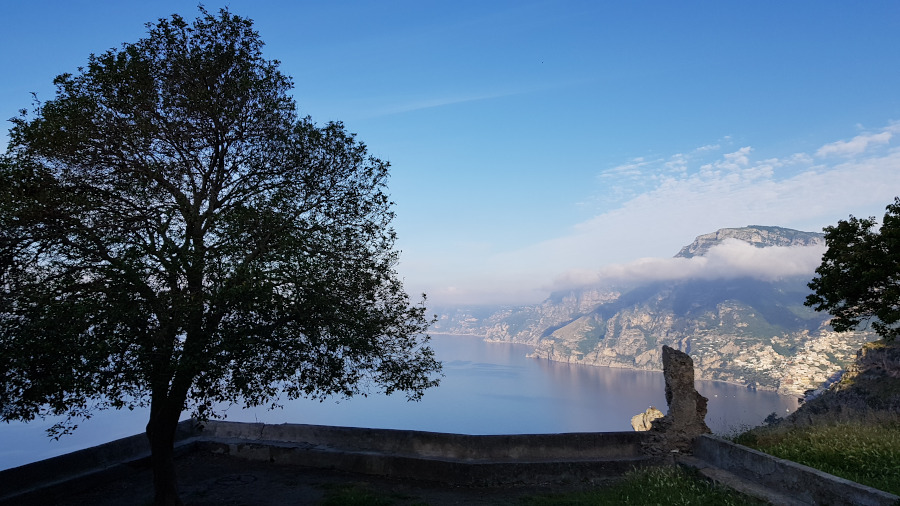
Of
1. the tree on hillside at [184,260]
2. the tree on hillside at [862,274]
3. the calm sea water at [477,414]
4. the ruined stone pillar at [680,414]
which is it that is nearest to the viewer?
the tree on hillside at [184,260]

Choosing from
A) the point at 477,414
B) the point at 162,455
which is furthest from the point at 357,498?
the point at 477,414

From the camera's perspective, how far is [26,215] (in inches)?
353

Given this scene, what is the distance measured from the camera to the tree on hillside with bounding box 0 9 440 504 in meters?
8.71

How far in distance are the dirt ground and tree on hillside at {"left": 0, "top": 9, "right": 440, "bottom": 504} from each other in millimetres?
1689

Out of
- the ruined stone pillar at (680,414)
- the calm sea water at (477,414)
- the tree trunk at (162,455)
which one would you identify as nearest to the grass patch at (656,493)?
the ruined stone pillar at (680,414)

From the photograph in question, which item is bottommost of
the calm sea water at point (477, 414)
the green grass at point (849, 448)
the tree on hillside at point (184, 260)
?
the calm sea water at point (477, 414)

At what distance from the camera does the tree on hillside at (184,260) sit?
8711mm

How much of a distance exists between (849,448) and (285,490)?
41.6ft

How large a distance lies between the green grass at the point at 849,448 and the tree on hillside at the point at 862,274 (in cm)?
458

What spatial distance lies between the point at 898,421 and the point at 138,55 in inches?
794

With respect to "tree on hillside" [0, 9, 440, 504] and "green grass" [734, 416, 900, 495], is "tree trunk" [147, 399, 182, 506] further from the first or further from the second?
"green grass" [734, 416, 900, 495]

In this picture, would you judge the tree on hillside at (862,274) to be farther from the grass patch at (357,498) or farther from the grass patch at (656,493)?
the grass patch at (357,498)

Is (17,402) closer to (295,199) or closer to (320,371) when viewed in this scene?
(320,371)

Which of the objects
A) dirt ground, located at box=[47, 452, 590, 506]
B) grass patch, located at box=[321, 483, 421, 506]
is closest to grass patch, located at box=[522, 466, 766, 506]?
dirt ground, located at box=[47, 452, 590, 506]
